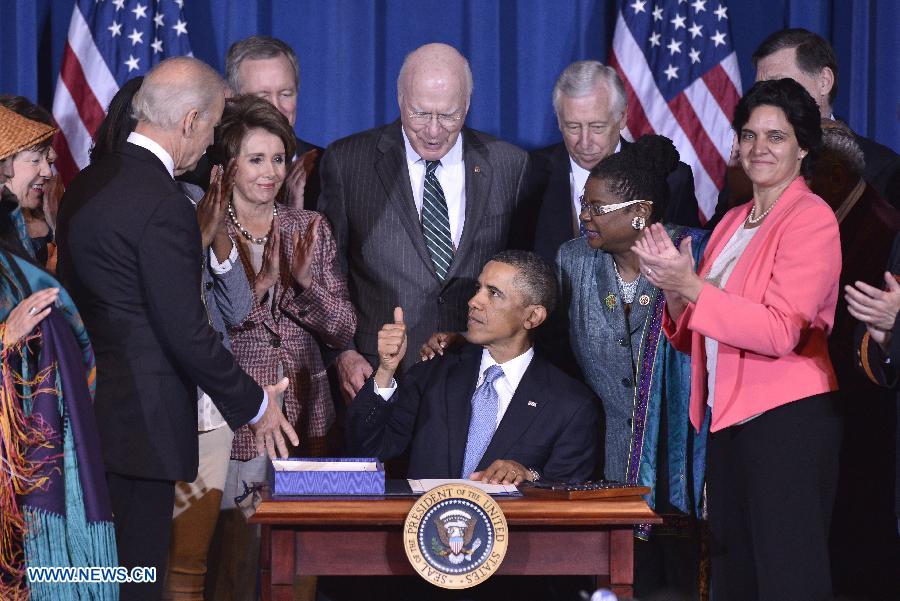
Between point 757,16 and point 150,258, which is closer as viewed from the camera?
point 150,258

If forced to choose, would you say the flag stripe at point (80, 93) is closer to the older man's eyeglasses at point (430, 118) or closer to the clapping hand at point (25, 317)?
the older man's eyeglasses at point (430, 118)

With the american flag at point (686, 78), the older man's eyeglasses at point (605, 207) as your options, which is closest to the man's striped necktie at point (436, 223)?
the older man's eyeglasses at point (605, 207)

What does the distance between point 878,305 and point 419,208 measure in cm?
178

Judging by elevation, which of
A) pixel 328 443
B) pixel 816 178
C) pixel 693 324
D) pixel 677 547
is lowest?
pixel 677 547

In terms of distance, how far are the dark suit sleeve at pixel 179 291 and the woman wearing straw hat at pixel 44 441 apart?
20 centimetres

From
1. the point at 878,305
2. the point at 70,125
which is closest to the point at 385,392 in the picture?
the point at 878,305

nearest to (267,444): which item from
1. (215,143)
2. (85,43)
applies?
(215,143)

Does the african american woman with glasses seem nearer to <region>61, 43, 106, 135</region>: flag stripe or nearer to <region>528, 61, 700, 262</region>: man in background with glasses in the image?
<region>528, 61, 700, 262</region>: man in background with glasses

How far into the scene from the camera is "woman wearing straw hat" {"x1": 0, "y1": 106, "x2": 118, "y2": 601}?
3.06 m

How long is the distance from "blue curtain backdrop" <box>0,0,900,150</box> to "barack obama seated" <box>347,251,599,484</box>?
1695 millimetres

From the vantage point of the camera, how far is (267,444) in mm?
3613

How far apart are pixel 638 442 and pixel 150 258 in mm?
1598

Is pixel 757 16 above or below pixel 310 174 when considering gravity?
above

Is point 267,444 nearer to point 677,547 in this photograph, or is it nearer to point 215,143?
point 215,143
